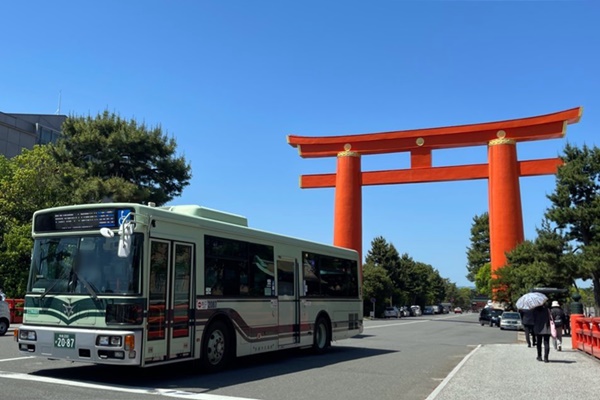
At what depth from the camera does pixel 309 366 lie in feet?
42.3

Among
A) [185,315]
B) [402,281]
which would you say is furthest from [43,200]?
[402,281]

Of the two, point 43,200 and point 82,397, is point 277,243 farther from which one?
point 43,200

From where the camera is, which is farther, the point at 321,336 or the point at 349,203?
the point at 349,203

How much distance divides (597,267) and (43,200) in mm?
31220

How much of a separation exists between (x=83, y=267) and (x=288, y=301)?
5615 mm

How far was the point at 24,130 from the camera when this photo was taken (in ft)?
199

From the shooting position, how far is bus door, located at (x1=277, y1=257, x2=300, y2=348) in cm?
1352

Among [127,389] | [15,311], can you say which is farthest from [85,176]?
[127,389]

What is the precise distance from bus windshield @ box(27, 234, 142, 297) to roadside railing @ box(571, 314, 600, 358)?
11.2 m

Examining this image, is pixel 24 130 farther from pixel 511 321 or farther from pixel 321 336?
pixel 321 336

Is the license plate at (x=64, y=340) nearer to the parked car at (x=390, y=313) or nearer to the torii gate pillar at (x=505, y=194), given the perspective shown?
the torii gate pillar at (x=505, y=194)

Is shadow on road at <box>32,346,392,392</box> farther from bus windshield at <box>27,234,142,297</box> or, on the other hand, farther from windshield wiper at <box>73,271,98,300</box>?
bus windshield at <box>27,234,142,297</box>

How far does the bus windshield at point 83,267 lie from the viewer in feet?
30.5

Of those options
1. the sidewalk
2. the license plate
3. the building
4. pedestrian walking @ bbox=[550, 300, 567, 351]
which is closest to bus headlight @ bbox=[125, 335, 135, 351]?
the license plate
